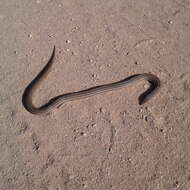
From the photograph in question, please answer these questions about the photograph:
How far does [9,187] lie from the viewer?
4086 mm

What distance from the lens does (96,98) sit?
512 centimetres

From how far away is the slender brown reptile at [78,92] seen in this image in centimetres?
493

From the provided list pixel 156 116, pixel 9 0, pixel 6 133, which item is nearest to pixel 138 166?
pixel 156 116

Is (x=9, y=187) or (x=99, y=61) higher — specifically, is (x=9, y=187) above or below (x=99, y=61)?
below

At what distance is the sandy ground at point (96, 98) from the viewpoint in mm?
4215

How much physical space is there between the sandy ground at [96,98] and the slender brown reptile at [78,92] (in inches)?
4.1

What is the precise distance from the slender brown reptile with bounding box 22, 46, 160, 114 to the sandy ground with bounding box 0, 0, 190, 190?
0.35ft

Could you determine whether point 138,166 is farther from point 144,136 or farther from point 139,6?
point 139,6

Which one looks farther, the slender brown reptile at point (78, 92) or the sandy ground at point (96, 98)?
the slender brown reptile at point (78, 92)

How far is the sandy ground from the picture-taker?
13.8 ft

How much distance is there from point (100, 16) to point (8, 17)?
219cm

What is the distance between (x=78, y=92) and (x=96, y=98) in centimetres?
35

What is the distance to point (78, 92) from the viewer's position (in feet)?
16.8

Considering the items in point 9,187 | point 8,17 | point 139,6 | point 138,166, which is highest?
point 139,6
